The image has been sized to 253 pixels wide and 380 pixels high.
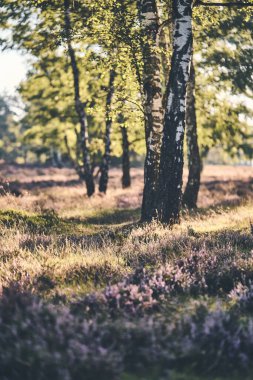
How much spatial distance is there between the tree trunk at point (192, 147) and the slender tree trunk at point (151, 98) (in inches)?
140

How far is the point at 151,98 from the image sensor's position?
10.5m

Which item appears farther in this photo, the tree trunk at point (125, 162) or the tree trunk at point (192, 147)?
the tree trunk at point (125, 162)

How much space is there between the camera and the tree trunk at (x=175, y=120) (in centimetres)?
876

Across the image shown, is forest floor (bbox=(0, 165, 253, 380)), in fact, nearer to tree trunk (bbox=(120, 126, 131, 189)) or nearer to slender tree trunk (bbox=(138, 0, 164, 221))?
slender tree trunk (bbox=(138, 0, 164, 221))

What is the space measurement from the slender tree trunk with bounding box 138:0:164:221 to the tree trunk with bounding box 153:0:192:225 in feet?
3.55

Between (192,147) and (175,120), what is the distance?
5.30 m

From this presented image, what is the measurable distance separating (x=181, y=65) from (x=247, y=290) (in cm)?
558

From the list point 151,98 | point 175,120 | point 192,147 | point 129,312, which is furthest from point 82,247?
point 192,147

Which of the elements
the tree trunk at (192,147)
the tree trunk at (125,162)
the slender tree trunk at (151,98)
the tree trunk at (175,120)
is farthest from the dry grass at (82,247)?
the tree trunk at (125,162)

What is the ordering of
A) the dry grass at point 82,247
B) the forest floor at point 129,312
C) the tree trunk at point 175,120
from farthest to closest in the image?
1. the tree trunk at point 175,120
2. the dry grass at point 82,247
3. the forest floor at point 129,312

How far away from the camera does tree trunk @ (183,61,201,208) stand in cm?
1387

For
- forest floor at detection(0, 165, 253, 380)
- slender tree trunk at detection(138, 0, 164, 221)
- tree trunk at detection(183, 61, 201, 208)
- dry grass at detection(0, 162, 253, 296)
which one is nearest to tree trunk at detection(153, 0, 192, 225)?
dry grass at detection(0, 162, 253, 296)

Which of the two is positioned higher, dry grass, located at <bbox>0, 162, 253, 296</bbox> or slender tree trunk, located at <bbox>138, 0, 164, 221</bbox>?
slender tree trunk, located at <bbox>138, 0, 164, 221</bbox>

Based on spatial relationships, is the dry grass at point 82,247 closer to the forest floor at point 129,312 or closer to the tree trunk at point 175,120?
the forest floor at point 129,312
